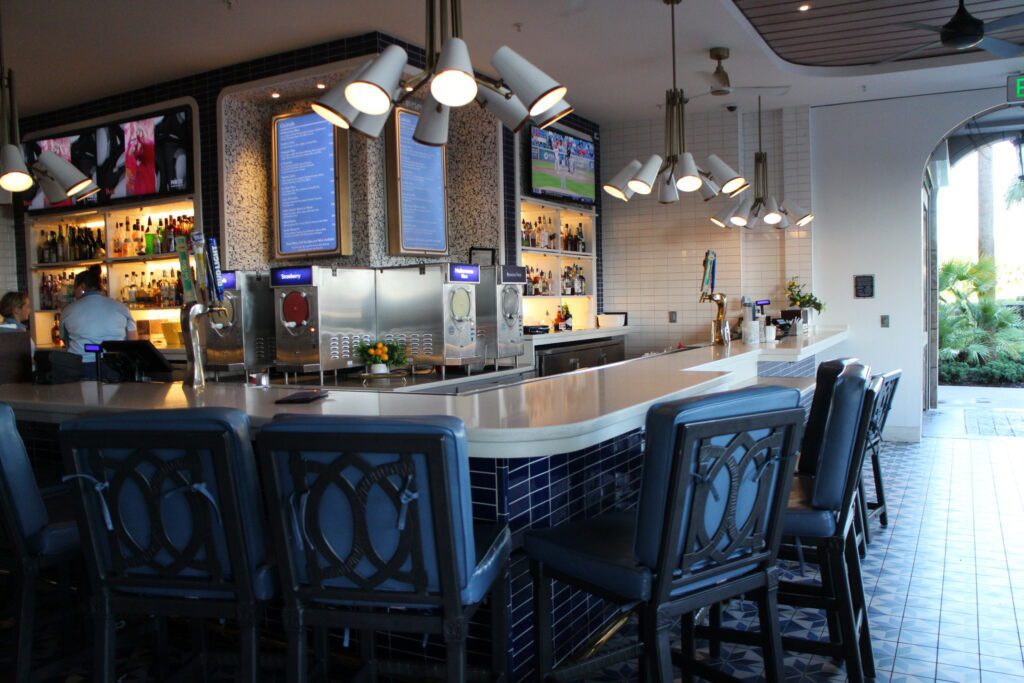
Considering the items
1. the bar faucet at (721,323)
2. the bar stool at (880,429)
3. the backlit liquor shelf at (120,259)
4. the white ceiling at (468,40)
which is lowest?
the bar stool at (880,429)

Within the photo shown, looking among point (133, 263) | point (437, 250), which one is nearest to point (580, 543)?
point (437, 250)

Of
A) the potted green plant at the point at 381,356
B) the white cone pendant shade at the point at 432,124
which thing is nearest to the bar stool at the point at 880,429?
the white cone pendant shade at the point at 432,124

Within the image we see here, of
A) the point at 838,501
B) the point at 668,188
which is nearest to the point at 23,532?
the point at 838,501

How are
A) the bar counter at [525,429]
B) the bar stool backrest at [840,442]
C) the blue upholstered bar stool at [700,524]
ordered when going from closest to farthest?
1. the blue upholstered bar stool at [700,524]
2. the bar counter at [525,429]
3. the bar stool backrest at [840,442]

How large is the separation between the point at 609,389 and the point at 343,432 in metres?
1.43

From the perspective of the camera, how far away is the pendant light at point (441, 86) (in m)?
2.59

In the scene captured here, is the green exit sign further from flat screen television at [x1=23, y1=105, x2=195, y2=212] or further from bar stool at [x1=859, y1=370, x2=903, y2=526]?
flat screen television at [x1=23, y1=105, x2=195, y2=212]

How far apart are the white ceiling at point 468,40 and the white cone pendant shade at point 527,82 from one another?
2.35 m

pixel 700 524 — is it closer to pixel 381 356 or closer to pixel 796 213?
pixel 381 356

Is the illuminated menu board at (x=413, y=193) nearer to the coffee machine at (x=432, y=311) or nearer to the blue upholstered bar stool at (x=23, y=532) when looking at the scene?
the coffee machine at (x=432, y=311)

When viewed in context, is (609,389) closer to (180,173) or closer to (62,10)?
(62,10)

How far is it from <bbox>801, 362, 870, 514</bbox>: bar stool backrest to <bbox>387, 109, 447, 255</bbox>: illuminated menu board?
3789mm

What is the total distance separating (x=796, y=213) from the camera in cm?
739

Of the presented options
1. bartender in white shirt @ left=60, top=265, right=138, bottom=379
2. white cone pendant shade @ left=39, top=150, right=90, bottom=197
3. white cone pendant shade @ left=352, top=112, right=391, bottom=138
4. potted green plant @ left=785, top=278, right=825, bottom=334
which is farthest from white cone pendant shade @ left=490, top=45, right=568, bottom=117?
potted green plant @ left=785, top=278, right=825, bottom=334
